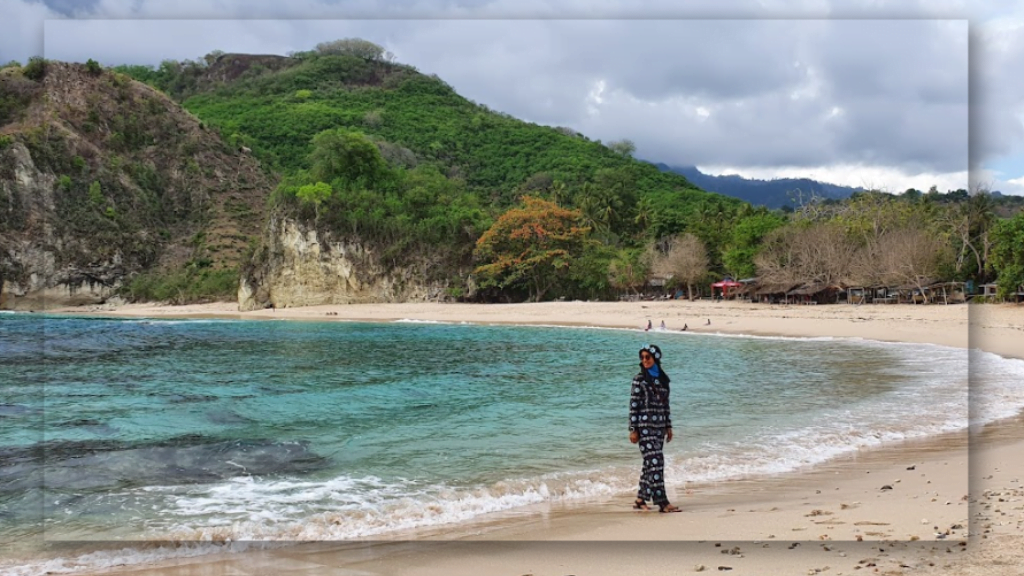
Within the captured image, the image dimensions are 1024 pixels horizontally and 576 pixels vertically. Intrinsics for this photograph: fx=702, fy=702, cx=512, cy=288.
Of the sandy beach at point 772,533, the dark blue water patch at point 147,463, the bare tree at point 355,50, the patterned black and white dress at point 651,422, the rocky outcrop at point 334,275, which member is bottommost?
the dark blue water patch at point 147,463

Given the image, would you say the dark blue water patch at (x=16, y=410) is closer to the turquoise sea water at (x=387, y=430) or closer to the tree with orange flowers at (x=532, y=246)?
the turquoise sea water at (x=387, y=430)

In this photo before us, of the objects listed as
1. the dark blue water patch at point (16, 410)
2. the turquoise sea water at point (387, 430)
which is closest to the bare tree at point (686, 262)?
the turquoise sea water at point (387, 430)

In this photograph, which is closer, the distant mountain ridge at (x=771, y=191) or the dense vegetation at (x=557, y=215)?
the dense vegetation at (x=557, y=215)

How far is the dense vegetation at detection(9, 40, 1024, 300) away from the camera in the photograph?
3956cm

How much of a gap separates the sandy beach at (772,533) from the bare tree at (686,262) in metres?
38.9

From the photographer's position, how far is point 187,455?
859cm

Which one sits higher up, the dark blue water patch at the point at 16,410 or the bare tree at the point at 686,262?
the bare tree at the point at 686,262

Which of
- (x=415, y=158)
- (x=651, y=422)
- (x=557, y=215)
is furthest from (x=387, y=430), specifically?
(x=415, y=158)

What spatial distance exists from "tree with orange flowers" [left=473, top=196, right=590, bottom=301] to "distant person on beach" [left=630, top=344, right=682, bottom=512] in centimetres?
4397

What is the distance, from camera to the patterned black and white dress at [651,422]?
596cm

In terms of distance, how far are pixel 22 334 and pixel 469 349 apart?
2369cm

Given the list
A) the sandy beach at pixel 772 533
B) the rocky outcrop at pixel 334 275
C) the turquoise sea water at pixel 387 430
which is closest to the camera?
the sandy beach at pixel 772 533

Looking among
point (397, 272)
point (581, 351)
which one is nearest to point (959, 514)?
point (581, 351)

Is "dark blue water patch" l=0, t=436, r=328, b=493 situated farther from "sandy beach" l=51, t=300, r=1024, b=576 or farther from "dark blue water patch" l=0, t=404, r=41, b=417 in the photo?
"dark blue water patch" l=0, t=404, r=41, b=417
